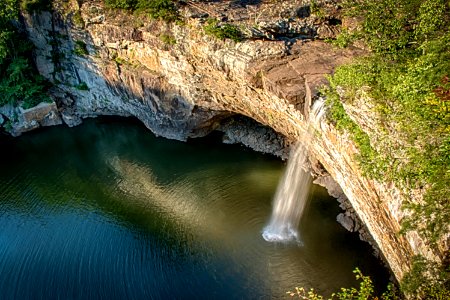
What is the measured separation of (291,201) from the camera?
15766mm

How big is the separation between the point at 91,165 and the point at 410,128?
17.5 m

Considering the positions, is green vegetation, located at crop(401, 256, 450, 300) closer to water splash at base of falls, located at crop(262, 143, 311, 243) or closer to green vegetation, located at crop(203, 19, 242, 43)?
water splash at base of falls, located at crop(262, 143, 311, 243)

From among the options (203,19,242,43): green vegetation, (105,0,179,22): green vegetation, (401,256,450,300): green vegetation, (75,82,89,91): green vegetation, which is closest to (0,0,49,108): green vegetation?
(75,82,89,91): green vegetation

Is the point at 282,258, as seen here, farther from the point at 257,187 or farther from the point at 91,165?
the point at 91,165

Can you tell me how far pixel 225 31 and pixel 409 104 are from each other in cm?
867

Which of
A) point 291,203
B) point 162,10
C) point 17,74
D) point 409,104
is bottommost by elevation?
point 291,203

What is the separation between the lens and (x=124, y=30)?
18844mm

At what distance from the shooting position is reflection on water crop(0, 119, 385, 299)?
1317 cm

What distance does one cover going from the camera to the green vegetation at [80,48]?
21159mm

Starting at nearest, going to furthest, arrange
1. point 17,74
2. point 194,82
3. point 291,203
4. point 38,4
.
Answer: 1. point 291,203
2. point 194,82
3. point 38,4
4. point 17,74

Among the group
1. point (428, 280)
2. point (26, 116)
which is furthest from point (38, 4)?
point (428, 280)

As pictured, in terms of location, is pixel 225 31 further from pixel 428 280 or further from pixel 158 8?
pixel 428 280

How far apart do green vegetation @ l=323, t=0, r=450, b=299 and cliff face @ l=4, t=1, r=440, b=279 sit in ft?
1.87

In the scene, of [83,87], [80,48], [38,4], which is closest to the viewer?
[38,4]
